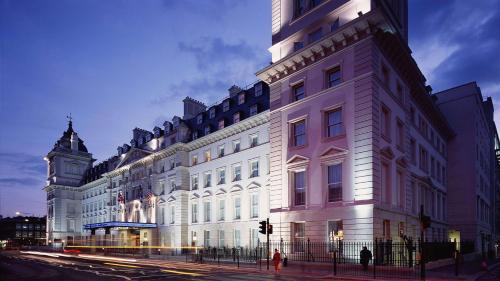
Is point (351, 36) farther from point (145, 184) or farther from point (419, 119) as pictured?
point (145, 184)

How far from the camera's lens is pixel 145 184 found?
205 ft

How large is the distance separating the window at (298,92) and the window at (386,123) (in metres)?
6.32

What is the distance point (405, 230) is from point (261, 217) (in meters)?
15.3

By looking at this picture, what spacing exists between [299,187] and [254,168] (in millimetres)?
13036

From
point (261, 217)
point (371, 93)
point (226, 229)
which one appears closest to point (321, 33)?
point (371, 93)

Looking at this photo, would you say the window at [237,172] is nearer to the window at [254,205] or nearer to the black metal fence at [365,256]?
the window at [254,205]

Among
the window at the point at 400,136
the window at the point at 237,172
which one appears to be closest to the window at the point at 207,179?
the window at the point at 237,172

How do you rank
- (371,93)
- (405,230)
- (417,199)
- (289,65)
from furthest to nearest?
(417,199), (289,65), (405,230), (371,93)

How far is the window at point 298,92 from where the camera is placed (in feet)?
105

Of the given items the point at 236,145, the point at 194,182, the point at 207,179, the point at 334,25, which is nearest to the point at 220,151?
the point at 236,145

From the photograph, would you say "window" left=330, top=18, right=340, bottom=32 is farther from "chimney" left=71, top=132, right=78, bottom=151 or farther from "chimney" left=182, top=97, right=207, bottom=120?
"chimney" left=71, top=132, right=78, bottom=151

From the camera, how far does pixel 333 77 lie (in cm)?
2978

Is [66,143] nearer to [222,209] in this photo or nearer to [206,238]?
[206,238]

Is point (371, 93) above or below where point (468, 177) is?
above
